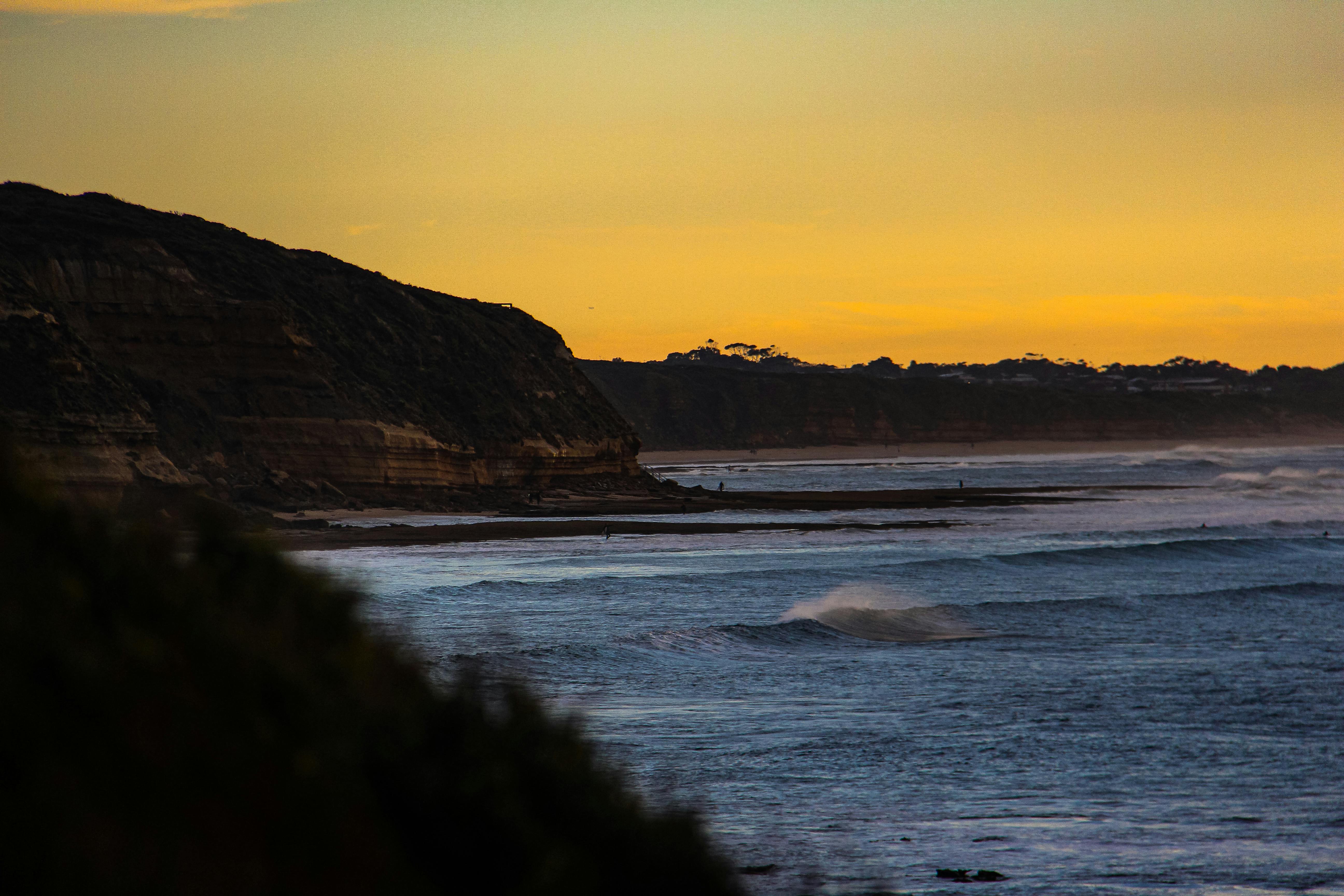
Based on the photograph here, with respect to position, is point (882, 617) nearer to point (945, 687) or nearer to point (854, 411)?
point (945, 687)

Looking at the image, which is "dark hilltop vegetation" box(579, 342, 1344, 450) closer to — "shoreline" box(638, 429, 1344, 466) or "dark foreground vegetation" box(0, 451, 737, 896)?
"shoreline" box(638, 429, 1344, 466)

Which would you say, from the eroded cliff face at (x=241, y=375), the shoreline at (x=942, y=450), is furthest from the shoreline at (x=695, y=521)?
the shoreline at (x=942, y=450)

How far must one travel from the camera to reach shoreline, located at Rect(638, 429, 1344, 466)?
409 feet

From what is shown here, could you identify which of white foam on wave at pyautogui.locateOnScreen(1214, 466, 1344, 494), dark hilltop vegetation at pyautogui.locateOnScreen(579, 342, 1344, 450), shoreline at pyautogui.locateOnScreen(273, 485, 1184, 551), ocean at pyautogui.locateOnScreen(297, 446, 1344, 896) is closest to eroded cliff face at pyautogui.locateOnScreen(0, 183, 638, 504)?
shoreline at pyautogui.locateOnScreen(273, 485, 1184, 551)

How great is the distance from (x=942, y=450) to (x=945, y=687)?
129227 millimetres

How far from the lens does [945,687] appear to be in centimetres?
1570

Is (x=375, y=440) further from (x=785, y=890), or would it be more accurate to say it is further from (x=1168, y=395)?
(x=1168, y=395)

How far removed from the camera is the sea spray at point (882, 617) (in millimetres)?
20719

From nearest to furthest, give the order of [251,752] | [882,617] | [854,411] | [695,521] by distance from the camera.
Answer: [251,752] → [882,617] → [695,521] → [854,411]

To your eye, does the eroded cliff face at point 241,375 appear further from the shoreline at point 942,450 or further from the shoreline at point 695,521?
the shoreline at point 942,450

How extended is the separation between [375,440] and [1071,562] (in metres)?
24.5

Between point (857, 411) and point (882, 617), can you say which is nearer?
point (882, 617)

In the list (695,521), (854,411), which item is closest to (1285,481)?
(695,521)

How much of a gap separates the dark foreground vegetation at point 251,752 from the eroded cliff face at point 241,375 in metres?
26.1
